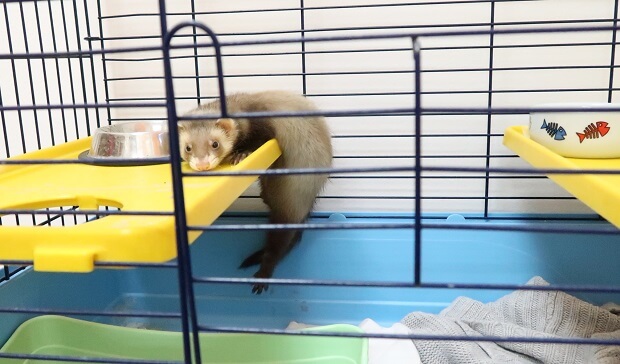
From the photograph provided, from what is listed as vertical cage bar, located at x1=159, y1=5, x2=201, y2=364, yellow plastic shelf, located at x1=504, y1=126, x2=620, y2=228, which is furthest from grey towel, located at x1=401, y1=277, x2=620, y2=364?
vertical cage bar, located at x1=159, y1=5, x2=201, y2=364

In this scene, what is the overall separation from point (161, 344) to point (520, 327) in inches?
26.8

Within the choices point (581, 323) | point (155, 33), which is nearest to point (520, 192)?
point (581, 323)

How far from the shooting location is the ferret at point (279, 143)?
119 centimetres

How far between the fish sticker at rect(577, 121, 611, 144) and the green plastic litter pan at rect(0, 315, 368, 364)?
0.52 metres

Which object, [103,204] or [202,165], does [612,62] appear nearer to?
[202,165]

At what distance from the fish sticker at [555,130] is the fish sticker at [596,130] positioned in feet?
0.12

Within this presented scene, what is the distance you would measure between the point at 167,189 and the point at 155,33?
83 cm

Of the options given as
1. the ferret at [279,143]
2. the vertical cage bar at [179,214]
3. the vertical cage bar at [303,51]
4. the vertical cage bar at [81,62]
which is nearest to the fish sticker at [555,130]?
the ferret at [279,143]

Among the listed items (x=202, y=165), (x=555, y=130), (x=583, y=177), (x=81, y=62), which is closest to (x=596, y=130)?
(x=555, y=130)

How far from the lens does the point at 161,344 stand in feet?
3.29

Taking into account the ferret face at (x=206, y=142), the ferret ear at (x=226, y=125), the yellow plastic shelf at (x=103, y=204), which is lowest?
the yellow plastic shelf at (x=103, y=204)

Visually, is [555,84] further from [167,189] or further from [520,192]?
[167,189]

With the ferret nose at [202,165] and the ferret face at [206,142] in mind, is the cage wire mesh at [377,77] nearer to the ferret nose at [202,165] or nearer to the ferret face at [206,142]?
the ferret face at [206,142]

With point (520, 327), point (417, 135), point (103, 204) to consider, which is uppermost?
point (417, 135)
